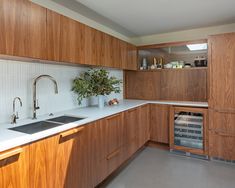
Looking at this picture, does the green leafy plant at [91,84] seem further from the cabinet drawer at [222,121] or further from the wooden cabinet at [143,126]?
the cabinet drawer at [222,121]

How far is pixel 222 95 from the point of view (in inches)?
106

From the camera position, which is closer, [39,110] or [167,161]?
[39,110]

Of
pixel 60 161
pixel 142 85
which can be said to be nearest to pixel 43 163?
pixel 60 161

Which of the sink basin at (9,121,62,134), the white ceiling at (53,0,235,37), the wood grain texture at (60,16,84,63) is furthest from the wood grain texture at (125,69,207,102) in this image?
the sink basin at (9,121,62,134)

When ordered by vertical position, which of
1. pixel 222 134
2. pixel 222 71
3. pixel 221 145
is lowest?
pixel 221 145

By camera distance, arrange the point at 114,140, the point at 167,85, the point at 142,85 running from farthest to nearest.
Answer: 1. the point at 142,85
2. the point at 167,85
3. the point at 114,140

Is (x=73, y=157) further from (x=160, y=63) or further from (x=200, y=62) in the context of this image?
(x=200, y=62)

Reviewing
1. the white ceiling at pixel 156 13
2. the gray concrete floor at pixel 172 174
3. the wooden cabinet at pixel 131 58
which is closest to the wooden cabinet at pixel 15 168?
the gray concrete floor at pixel 172 174

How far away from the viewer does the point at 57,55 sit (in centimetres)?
180

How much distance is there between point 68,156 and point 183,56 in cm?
287

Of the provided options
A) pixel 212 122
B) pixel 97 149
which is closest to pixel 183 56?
pixel 212 122

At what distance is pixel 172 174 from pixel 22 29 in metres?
2.43

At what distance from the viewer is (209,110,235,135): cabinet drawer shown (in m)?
2.66

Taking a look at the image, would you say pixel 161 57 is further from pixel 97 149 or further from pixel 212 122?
pixel 97 149
